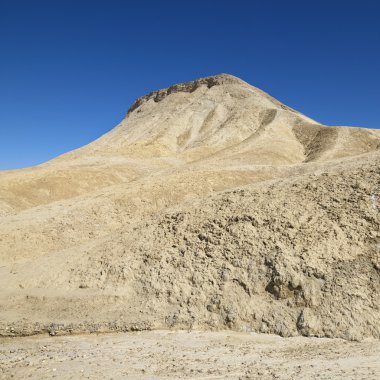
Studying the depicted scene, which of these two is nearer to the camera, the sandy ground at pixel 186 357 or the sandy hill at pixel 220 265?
the sandy ground at pixel 186 357

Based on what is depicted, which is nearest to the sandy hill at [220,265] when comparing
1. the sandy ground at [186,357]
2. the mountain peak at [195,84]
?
the sandy ground at [186,357]

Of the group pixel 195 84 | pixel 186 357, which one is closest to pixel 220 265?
pixel 186 357

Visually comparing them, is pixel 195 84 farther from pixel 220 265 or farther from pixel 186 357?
pixel 186 357

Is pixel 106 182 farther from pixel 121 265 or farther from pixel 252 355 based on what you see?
pixel 252 355

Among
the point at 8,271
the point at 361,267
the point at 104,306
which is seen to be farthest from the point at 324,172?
the point at 8,271

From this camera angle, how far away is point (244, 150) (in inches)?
1651

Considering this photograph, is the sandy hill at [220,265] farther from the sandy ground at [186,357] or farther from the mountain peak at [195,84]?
the mountain peak at [195,84]

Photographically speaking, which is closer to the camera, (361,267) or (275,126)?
(361,267)

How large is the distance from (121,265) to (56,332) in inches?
108

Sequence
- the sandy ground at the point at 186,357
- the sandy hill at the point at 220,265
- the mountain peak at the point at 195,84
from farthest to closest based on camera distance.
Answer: the mountain peak at the point at 195,84
the sandy hill at the point at 220,265
the sandy ground at the point at 186,357

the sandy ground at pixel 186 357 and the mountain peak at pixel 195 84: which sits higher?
the mountain peak at pixel 195 84

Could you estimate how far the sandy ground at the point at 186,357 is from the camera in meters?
7.62

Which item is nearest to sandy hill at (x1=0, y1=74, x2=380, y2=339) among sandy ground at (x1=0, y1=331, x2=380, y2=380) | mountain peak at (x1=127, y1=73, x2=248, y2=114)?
sandy ground at (x1=0, y1=331, x2=380, y2=380)

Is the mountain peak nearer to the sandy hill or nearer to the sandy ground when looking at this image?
the sandy hill
